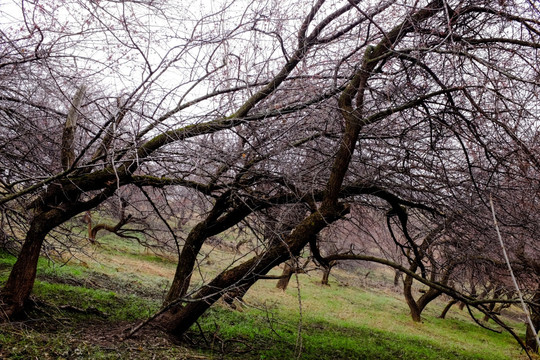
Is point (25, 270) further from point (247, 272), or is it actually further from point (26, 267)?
point (247, 272)

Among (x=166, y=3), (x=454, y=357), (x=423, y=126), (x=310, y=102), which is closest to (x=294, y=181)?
(x=310, y=102)

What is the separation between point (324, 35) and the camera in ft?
16.2

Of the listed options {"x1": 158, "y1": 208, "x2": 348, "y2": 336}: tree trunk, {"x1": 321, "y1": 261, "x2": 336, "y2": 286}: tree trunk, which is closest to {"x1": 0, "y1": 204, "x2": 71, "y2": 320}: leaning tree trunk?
{"x1": 158, "y1": 208, "x2": 348, "y2": 336}: tree trunk

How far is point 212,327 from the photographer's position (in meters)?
7.11

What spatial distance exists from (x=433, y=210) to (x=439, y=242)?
0.72 m

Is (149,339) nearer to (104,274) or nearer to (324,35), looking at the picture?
(324,35)

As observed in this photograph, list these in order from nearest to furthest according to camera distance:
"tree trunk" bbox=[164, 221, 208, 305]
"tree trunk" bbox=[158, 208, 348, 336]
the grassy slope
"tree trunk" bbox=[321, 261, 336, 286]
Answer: the grassy slope → "tree trunk" bbox=[158, 208, 348, 336] → "tree trunk" bbox=[321, 261, 336, 286] → "tree trunk" bbox=[164, 221, 208, 305]

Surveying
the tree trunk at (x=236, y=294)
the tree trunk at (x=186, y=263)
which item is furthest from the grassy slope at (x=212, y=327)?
the tree trunk at (x=186, y=263)

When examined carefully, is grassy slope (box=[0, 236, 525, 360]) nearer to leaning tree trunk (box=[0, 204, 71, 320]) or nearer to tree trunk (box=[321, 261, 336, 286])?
leaning tree trunk (box=[0, 204, 71, 320])

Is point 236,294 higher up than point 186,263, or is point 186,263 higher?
point 186,263

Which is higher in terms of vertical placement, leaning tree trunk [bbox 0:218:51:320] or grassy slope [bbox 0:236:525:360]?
leaning tree trunk [bbox 0:218:51:320]

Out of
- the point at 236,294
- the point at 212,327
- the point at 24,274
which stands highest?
the point at 236,294

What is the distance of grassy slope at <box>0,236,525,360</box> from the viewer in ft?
13.0

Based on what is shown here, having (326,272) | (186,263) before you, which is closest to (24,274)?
(186,263)
